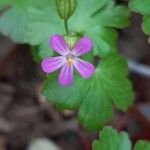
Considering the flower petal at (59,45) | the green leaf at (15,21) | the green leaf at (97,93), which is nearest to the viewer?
the flower petal at (59,45)

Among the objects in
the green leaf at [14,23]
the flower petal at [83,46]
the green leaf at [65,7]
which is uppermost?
the green leaf at [65,7]

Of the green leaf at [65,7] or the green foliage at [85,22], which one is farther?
the green foliage at [85,22]

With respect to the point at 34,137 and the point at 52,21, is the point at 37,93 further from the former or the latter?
the point at 52,21

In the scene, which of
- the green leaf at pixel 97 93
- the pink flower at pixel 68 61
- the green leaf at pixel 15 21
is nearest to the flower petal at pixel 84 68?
the pink flower at pixel 68 61

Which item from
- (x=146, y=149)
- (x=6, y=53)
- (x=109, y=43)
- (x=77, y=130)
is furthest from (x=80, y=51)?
(x=6, y=53)

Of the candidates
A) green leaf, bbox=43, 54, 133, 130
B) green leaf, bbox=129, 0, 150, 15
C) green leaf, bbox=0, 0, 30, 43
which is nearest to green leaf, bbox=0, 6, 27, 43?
green leaf, bbox=0, 0, 30, 43

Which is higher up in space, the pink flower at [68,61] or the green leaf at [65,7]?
the green leaf at [65,7]

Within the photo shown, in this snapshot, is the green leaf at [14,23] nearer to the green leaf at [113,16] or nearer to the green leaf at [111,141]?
the green leaf at [113,16]
